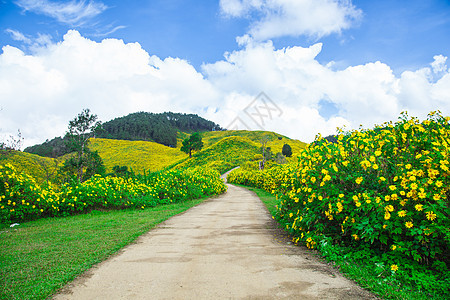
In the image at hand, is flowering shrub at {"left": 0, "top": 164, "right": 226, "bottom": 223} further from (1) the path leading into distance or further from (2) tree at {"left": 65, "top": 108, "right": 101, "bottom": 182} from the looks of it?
(2) tree at {"left": 65, "top": 108, "right": 101, "bottom": 182}

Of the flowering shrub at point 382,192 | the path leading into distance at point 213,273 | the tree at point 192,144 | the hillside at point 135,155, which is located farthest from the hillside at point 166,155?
the flowering shrub at point 382,192

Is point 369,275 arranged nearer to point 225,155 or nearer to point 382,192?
point 382,192

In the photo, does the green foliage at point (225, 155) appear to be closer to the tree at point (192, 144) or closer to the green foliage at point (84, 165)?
the tree at point (192, 144)

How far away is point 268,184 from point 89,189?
12.8 m

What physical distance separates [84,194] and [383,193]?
29.0 ft

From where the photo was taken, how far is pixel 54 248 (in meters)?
4.87

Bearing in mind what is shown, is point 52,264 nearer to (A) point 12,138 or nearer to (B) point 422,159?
(B) point 422,159

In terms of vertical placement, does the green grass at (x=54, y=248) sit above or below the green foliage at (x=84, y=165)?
below

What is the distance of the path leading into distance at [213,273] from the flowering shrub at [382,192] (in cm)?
69

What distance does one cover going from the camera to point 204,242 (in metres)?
5.16

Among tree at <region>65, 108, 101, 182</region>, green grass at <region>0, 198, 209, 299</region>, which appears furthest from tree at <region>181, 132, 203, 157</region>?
green grass at <region>0, 198, 209, 299</region>

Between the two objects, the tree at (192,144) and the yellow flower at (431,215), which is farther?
the tree at (192,144)

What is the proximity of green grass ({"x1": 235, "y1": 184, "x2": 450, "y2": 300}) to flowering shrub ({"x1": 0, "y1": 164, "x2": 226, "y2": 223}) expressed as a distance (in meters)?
7.87

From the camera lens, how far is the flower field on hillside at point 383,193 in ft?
10.5
